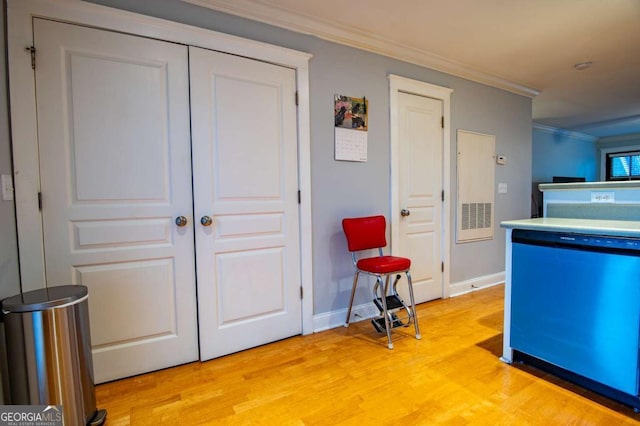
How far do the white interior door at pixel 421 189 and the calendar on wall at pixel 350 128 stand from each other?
0.44m

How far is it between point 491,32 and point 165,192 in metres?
2.88

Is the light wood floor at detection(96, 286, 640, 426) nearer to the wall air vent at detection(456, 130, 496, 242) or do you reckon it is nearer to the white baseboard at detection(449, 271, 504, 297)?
the white baseboard at detection(449, 271, 504, 297)

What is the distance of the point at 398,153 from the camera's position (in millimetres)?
2889

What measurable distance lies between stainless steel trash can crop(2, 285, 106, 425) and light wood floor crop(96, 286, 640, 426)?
0.29 meters

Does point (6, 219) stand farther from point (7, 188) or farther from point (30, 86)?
point (30, 86)

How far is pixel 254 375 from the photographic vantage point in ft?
6.27

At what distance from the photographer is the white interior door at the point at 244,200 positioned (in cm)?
205

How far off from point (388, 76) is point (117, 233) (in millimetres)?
2486

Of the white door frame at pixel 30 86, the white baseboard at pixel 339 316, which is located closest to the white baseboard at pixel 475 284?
the white baseboard at pixel 339 316

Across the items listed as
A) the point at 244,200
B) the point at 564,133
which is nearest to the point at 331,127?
the point at 244,200

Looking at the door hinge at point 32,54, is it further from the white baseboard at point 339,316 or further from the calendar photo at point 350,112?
the white baseboard at point 339,316

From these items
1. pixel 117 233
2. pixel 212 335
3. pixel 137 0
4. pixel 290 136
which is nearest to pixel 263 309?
pixel 212 335

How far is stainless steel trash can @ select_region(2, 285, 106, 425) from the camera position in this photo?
1286mm

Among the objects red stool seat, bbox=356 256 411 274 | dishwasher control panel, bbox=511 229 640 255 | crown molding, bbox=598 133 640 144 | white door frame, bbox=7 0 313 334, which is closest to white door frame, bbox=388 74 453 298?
red stool seat, bbox=356 256 411 274
